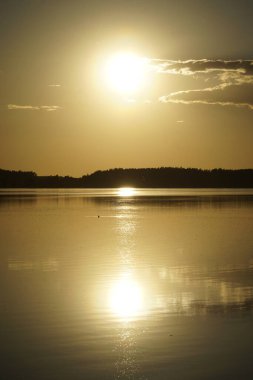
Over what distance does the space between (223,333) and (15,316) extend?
3658 millimetres

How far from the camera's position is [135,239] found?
85.8ft

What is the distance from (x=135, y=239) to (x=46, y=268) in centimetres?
974

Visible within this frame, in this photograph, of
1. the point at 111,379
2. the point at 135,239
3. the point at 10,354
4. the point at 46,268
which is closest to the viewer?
the point at 111,379

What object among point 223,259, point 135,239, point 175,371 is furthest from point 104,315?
point 135,239

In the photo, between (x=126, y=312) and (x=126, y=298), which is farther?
(x=126, y=298)

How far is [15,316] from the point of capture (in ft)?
34.2

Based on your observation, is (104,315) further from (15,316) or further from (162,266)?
(162,266)

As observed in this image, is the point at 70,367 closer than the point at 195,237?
Yes

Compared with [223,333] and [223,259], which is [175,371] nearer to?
[223,333]

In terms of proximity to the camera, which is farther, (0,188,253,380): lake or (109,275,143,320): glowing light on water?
(109,275,143,320): glowing light on water

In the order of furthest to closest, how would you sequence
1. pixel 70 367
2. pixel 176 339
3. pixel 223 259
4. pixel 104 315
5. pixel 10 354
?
1. pixel 223 259
2. pixel 104 315
3. pixel 176 339
4. pixel 10 354
5. pixel 70 367

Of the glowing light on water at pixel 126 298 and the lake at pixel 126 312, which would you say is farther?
the glowing light on water at pixel 126 298

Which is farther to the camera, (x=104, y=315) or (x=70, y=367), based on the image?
(x=104, y=315)

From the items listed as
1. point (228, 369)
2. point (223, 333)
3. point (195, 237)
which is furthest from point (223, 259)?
point (228, 369)
